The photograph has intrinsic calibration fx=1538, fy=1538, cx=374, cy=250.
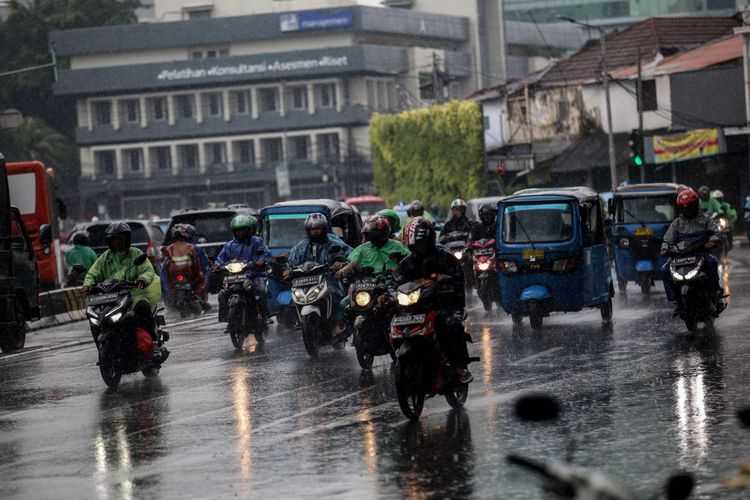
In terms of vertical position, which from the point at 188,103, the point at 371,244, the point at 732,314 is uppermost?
the point at 188,103

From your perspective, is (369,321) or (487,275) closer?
(369,321)

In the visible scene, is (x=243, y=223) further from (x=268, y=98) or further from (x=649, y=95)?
(x=268, y=98)

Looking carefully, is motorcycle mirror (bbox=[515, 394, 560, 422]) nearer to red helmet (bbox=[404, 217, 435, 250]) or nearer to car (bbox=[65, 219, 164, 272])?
red helmet (bbox=[404, 217, 435, 250])

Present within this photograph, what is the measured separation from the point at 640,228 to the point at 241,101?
296 ft

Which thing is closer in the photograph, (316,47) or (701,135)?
(701,135)

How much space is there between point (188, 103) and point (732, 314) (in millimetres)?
97418

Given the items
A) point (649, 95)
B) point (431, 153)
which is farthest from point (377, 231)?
point (431, 153)

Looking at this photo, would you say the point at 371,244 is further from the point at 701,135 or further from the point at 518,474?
the point at 701,135

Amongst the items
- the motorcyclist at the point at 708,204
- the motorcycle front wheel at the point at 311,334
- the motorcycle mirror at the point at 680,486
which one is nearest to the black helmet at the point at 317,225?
the motorcycle front wheel at the point at 311,334

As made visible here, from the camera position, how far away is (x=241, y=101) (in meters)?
114

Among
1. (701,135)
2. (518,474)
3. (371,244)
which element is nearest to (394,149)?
(701,135)

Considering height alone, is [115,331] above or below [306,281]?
below

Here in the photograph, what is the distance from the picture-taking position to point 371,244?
1570 cm

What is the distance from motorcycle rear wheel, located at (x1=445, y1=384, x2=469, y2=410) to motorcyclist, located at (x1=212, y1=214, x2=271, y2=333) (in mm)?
7813
